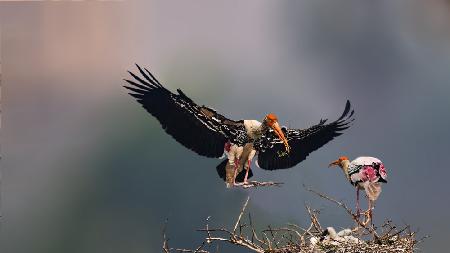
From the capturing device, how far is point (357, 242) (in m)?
6.73

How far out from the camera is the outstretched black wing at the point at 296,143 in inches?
378

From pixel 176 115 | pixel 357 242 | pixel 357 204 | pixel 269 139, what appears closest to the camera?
pixel 357 242

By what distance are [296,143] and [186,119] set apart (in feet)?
6.52

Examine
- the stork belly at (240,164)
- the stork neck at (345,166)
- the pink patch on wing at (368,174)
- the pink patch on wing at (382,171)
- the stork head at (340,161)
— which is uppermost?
the stork head at (340,161)

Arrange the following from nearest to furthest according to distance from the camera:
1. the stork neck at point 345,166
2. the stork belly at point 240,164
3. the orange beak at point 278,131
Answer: the orange beak at point 278,131 → the stork belly at point 240,164 → the stork neck at point 345,166

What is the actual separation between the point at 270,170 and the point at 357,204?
1.90 meters

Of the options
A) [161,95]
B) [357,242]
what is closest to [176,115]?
[161,95]

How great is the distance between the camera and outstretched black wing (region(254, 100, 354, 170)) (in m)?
9.60

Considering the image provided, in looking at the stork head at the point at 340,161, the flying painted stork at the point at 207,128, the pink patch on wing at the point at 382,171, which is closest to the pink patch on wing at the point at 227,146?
the flying painted stork at the point at 207,128

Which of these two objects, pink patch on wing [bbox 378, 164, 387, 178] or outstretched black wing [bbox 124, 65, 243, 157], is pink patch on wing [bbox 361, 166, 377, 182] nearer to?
pink patch on wing [bbox 378, 164, 387, 178]

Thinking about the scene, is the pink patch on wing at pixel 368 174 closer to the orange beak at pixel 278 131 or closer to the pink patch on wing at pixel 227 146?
the orange beak at pixel 278 131

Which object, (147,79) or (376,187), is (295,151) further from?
(147,79)

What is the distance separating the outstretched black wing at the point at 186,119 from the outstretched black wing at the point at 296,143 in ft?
2.53

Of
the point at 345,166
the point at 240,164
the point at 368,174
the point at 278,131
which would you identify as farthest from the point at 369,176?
the point at 240,164
